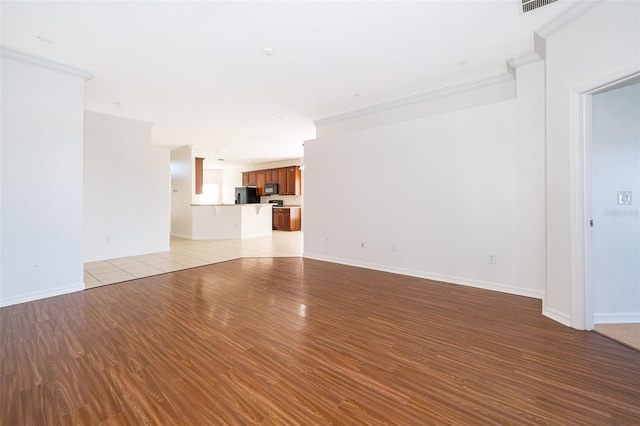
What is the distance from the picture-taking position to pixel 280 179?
35.9 ft

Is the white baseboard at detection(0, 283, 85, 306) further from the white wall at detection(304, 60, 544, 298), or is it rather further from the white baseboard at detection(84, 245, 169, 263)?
the white wall at detection(304, 60, 544, 298)

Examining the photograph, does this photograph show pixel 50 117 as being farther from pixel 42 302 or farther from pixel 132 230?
pixel 132 230

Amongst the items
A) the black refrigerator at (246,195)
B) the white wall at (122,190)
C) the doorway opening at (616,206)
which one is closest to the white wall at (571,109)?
the doorway opening at (616,206)

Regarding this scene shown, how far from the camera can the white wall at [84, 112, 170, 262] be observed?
17.3 feet

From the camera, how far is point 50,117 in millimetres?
3357

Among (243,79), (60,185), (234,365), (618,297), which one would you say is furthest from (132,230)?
(618,297)

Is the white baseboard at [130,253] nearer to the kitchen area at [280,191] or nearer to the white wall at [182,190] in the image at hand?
the white wall at [182,190]

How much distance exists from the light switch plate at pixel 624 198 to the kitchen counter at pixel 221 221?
781 cm

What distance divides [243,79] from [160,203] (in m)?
4.02

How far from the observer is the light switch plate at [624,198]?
2686 mm

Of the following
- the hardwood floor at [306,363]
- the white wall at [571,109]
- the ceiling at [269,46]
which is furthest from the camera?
the ceiling at [269,46]

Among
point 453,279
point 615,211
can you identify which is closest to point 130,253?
point 453,279

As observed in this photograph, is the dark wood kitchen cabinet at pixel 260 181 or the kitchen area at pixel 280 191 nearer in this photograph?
the kitchen area at pixel 280 191

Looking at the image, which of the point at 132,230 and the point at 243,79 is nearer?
the point at 243,79
